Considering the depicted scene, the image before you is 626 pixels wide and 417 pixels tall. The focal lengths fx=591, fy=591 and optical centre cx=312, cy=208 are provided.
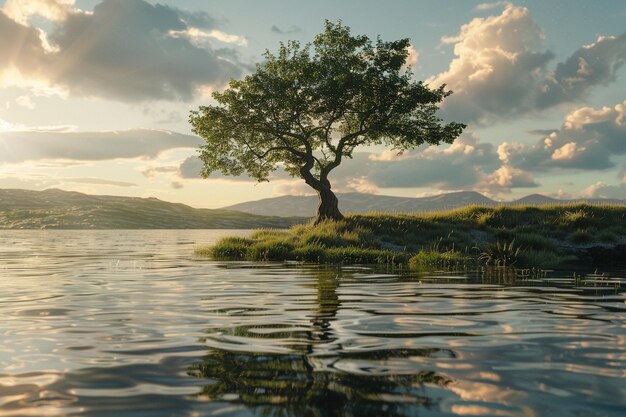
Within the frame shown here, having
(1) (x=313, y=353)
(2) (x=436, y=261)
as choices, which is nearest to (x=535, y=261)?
(2) (x=436, y=261)

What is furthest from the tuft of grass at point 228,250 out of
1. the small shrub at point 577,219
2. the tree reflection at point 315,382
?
the tree reflection at point 315,382

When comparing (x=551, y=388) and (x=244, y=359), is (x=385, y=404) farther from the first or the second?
(x=244, y=359)

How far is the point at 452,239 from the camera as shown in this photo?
33906 millimetres

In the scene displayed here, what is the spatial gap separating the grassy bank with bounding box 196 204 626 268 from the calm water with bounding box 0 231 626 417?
11.4 meters

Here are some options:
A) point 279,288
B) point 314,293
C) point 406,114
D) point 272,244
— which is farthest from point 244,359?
point 406,114

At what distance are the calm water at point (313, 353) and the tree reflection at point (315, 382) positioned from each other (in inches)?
0.8

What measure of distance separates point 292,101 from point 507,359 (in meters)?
36.8

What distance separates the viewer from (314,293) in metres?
13.3

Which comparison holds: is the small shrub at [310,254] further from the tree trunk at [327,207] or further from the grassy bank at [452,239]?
the tree trunk at [327,207]

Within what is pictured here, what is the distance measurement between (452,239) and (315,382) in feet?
96.6

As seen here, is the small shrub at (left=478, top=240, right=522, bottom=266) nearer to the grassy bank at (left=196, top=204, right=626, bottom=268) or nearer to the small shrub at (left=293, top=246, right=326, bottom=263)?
the grassy bank at (left=196, top=204, right=626, bottom=268)

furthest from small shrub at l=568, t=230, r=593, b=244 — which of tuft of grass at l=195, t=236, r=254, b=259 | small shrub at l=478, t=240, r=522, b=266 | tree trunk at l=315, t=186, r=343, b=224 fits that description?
tuft of grass at l=195, t=236, r=254, b=259

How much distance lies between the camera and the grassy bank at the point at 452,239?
24891 mm

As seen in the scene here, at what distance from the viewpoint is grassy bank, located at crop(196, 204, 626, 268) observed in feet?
81.7
